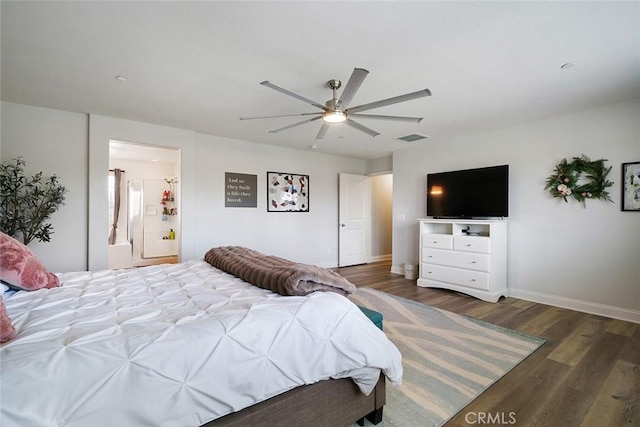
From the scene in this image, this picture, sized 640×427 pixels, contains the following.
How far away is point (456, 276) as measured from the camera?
13.9ft

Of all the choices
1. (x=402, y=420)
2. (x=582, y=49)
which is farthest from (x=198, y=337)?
(x=582, y=49)

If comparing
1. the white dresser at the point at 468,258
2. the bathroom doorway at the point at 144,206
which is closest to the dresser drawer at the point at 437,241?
the white dresser at the point at 468,258

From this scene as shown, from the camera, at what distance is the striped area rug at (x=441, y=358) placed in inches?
70.7

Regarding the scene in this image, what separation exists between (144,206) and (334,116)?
6.26 metres

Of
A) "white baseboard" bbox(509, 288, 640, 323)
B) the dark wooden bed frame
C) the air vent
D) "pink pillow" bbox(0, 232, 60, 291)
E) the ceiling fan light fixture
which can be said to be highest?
the air vent

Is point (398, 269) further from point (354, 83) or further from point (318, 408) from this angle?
point (318, 408)

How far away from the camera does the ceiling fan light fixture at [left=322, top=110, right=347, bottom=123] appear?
257 centimetres

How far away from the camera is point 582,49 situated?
7.30 ft

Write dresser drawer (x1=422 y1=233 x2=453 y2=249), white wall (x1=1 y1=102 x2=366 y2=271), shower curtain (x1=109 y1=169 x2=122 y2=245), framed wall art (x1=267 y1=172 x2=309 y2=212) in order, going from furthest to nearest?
1. shower curtain (x1=109 y1=169 x2=122 y2=245)
2. framed wall art (x1=267 y1=172 x2=309 y2=212)
3. dresser drawer (x1=422 y1=233 x2=453 y2=249)
4. white wall (x1=1 y1=102 x2=366 y2=271)

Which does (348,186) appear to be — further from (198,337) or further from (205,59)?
(198,337)

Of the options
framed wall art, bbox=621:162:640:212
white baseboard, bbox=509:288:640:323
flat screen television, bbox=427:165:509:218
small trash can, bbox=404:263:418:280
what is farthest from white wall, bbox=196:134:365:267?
framed wall art, bbox=621:162:640:212

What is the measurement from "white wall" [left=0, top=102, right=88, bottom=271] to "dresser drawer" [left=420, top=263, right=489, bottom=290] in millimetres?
4915

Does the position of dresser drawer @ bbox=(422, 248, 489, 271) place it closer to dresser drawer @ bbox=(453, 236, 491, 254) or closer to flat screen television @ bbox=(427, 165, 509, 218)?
dresser drawer @ bbox=(453, 236, 491, 254)

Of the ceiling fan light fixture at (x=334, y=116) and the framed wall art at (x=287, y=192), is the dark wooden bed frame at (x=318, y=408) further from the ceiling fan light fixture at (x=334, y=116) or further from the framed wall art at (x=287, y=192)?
the framed wall art at (x=287, y=192)
